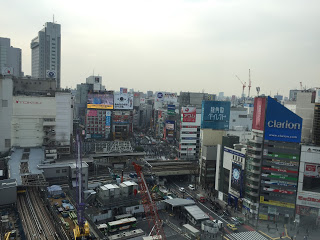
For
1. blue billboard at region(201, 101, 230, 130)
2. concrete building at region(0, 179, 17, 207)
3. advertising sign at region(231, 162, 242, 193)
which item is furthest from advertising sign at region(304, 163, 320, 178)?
concrete building at region(0, 179, 17, 207)

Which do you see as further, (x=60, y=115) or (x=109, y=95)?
(x=109, y=95)

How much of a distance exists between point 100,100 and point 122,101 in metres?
5.69

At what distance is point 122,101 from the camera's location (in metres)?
74.9

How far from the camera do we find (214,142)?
42625mm

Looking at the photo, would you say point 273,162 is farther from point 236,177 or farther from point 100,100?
point 100,100

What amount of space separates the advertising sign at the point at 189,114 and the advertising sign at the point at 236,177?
2147 centimetres

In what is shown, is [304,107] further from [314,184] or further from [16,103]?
[16,103]

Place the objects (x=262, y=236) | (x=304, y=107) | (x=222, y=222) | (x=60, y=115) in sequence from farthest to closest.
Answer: (x=60, y=115)
(x=304, y=107)
(x=222, y=222)
(x=262, y=236)

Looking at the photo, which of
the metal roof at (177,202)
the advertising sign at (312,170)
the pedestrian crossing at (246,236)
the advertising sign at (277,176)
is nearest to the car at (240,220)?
the pedestrian crossing at (246,236)

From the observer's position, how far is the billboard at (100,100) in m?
71.6

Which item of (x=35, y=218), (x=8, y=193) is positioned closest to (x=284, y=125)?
(x=35, y=218)

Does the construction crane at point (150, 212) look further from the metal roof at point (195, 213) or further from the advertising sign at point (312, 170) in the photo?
the advertising sign at point (312, 170)

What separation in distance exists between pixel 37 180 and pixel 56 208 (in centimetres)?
511

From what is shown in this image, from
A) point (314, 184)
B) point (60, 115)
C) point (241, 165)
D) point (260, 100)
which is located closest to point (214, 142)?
point (241, 165)
